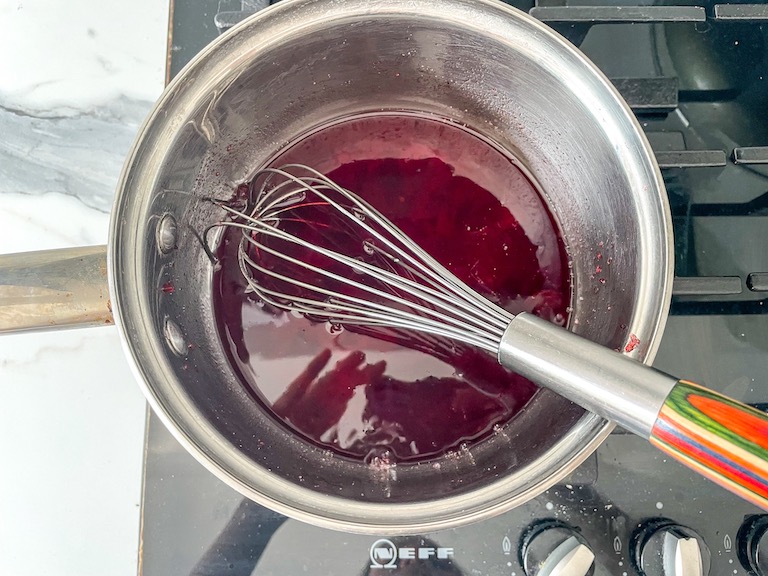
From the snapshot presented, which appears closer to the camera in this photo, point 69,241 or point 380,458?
point 380,458

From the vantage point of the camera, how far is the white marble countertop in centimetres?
67

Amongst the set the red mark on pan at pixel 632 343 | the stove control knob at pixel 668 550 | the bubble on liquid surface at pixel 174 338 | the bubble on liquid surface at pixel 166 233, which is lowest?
the stove control knob at pixel 668 550

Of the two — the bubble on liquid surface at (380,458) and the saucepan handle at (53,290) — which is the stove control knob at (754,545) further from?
the saucepan handle at (53,290)

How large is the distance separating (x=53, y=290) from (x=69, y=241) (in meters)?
0.25

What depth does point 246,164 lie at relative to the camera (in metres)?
0.68

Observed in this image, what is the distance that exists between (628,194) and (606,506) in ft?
0.96

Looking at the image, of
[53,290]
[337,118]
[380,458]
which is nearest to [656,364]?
[380,458]

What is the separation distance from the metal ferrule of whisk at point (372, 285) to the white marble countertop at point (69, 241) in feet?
0.66

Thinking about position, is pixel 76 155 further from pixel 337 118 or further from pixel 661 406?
pixel 661 406

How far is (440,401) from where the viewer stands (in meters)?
0.62

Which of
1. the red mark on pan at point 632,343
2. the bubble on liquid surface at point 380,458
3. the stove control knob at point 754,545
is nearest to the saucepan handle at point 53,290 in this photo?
the bubble on liquid surface at point 380,458

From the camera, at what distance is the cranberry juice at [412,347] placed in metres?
0.62

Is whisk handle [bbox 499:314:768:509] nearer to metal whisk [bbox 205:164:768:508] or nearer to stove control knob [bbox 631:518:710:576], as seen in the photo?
metal whisk [bbox 205:164:768:508]

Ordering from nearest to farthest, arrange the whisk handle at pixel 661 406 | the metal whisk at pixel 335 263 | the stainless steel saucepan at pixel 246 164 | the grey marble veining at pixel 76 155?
the whisk handle at pixel 661 406 < the stainless steel saucepan at pixel 246 164 < the metal whisk at pixel 335 263 < the grey marble veining at pixel 76 155
